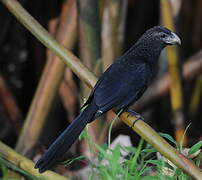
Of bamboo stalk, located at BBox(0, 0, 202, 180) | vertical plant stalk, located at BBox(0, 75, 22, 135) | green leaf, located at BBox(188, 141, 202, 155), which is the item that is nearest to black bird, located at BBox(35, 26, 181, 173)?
bamboo stalk, located at BBox(0, 0, 202, 180)

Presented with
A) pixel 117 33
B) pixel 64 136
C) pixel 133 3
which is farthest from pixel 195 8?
pixel 64 136

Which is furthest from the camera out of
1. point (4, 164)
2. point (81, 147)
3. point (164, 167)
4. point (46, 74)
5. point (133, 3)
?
point (133, 3)

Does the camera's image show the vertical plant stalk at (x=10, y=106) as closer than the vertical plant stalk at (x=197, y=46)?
Yes

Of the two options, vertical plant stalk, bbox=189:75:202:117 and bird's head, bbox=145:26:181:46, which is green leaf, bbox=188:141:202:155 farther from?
vertical plant stalk, bbox=189:75:202:117

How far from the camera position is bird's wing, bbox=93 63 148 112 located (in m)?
2.62

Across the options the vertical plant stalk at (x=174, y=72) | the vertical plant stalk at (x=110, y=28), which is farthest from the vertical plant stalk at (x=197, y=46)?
the vertical plant stalk at (x=110, y=28)

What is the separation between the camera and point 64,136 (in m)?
2.36

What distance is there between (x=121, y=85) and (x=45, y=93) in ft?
1.87

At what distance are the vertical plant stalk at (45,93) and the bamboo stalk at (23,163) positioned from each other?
57cm

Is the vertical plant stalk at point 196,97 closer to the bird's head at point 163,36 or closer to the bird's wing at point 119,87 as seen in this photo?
the bird's head at point 163,36

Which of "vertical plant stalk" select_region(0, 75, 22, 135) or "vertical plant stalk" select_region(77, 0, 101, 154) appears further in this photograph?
"vertical plant stalk" select_region(0, 75, 22, 135)

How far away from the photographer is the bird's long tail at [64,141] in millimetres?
2201

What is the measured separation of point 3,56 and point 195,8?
152 cm

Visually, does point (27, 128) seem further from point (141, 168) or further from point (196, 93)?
point (196, 93)
